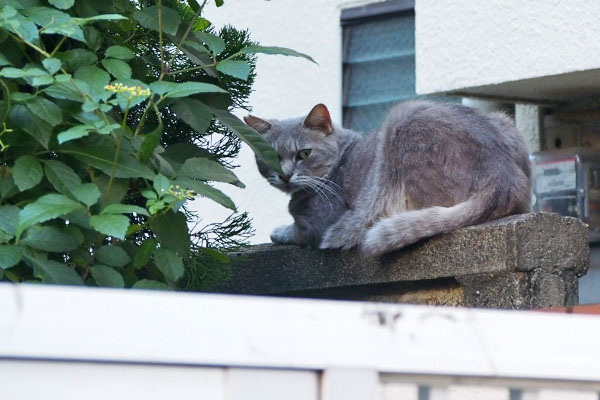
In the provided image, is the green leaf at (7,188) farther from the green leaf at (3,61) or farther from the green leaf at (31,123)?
the green leaf at (3,61)

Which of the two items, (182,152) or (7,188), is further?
(182,152)

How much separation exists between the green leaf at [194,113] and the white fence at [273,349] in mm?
1334

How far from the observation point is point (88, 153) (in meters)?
1.95

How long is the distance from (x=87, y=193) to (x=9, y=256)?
0.60 feet

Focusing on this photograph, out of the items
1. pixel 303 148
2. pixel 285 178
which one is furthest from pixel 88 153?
pixel 303 148

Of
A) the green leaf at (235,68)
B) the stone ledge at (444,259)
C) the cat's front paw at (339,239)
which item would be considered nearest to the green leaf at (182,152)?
the green leaf at (235,68)

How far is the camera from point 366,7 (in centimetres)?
502

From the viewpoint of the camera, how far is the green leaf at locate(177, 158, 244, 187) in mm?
2098

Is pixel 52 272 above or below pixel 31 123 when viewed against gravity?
below

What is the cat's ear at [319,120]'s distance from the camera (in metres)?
3.76

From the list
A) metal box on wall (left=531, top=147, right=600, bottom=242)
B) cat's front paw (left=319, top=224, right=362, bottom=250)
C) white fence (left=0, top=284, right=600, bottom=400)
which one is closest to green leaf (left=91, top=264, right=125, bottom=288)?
white fence (left=0, top=284, right=600, bottom=400)

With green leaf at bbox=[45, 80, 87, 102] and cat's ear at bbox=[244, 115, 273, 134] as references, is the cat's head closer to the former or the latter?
cat's ear at bbox=[244, 115, 273, 134]

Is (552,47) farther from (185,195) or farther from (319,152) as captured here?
(185,195)

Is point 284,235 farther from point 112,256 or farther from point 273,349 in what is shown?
point 273,349
